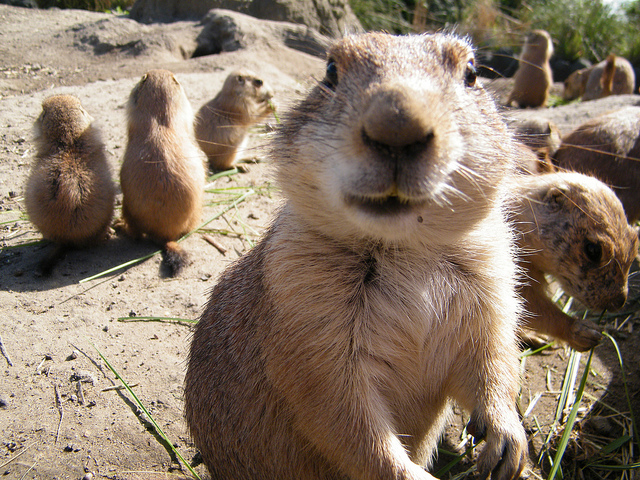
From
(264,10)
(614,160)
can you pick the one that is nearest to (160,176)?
(614,160)

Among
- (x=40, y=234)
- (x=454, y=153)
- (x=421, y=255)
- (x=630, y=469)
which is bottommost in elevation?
(x=40, y=234)

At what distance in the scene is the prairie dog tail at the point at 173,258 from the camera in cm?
496

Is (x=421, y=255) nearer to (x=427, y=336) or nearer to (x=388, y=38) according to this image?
(x=427, y=336)

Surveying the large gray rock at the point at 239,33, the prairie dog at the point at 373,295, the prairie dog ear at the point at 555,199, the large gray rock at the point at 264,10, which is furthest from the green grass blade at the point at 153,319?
the large gray rock at the point at 264,10

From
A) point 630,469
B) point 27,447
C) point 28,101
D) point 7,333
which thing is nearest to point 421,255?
point 630,469

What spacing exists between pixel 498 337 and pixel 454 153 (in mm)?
1234

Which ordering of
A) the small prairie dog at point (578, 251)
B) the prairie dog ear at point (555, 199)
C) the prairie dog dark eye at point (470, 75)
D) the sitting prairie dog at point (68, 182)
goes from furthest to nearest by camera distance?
the sitting prairie dog at point (68, 182) < the prairie dog ear at point (555, 199) < the small prairie dog at point (578, 251) < the prairie dog dark eye at point (470, 75)

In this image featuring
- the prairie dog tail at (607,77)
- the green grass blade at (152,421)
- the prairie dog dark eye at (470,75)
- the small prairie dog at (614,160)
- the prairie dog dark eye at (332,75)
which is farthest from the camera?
the prairie dog tail at (607,77)

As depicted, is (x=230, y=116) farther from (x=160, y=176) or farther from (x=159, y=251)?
(x=159, y=251)

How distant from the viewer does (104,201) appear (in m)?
5.29

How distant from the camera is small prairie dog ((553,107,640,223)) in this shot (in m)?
5.77

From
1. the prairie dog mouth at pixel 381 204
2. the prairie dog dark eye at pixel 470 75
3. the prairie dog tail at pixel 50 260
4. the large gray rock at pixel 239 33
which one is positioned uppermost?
the prairie dog dark eye at pixel 470 75

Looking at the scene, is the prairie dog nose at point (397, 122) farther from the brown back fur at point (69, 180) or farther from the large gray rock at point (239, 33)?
the large gray rock at point (239, 33)

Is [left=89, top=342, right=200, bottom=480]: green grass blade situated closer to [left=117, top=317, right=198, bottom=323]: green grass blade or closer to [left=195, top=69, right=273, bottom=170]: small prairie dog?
[left=117, top=317, right=198, bottom=323]: green grass blade
